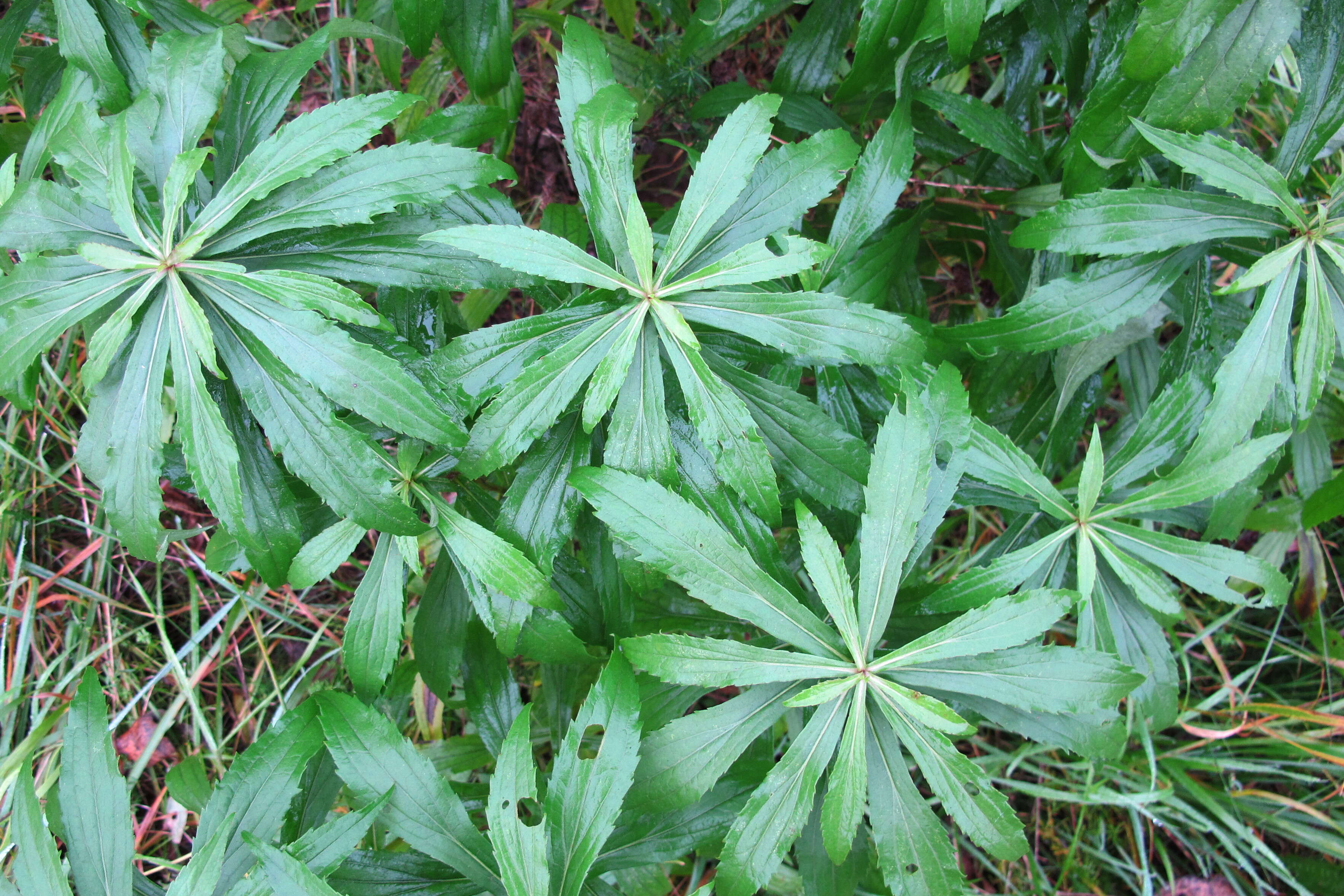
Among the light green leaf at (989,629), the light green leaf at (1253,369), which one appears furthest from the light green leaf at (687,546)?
the light green leaf at (1253,369)

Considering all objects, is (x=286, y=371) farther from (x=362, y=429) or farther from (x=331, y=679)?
(x=331, y=679)

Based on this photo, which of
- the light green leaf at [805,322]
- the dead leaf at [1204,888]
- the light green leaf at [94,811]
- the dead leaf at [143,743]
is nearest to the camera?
the light green leaf at [805,322]

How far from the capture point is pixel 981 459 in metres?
1.63

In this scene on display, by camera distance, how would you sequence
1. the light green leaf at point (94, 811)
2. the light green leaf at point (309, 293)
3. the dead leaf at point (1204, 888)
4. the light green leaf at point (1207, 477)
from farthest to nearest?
the dead leaf at point (1204, 888) → the light green leaf at point (1207, 477) → the light green leaf at point (94, 811) → the light green leaf at point (309, 293)

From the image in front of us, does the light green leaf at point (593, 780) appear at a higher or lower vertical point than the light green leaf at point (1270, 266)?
lower

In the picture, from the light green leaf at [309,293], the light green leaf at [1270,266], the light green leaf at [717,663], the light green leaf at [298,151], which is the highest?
the light green leaf at [298,151]

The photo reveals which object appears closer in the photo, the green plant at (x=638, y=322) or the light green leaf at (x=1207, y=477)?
the green plant at (x=638, y=322)

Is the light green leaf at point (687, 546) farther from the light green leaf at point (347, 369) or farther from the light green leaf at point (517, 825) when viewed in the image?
the light green leaf at point (517, 825)

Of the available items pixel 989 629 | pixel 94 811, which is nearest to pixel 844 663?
pixel 989 629

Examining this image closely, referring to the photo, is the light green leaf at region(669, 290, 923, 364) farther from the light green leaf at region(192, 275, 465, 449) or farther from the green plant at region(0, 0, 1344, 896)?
the light green leaf at region(192, 275, 465, 449)

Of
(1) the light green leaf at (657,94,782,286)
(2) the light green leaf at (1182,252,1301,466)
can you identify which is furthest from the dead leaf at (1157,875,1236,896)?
(1) the light green leaf at (657,94,782,286)

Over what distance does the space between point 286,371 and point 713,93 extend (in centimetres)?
131

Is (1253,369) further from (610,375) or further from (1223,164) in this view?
(610,375)

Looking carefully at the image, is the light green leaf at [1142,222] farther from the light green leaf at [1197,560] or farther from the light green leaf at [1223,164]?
the light green leaf at [1197,560]
